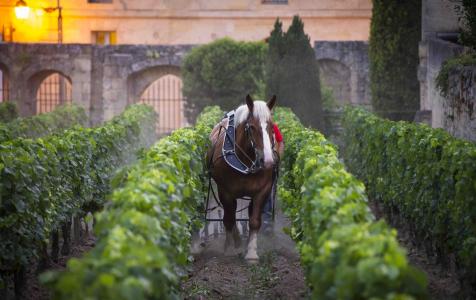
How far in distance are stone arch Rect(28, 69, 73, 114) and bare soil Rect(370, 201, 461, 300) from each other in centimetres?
2285

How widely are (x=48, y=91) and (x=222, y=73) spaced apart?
1305 centimetres

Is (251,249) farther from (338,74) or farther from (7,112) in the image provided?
(338,74)

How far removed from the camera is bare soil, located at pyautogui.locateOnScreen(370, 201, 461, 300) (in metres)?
10.0

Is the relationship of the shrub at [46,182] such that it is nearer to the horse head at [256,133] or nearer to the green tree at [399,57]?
the horse head at [256,133]

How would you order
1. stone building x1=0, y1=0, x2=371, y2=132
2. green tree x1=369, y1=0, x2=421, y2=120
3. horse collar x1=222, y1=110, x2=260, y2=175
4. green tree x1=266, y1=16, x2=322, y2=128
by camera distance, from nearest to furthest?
1. horse collar x1=222, y1=110, x2=260, y2=175
2. green tree x1=266, y1=16, x2=322, y2=128
3. green tree x1=369, y1=0, x2=421, y2=120
4. stone building x1=0, y1=0, x2=371, y2=132

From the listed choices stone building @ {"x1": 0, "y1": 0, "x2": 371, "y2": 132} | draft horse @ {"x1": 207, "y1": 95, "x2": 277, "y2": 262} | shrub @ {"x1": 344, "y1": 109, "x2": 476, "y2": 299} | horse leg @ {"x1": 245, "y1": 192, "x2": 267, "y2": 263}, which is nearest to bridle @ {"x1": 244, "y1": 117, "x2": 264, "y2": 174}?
draft horse @ {"x1": 207, "y1": 95, "x2": 277, "y2": 262}

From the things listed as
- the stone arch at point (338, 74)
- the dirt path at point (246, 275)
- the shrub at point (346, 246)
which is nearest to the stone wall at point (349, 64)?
the stone arch at point (338, 74)

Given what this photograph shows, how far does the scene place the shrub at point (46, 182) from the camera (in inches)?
388

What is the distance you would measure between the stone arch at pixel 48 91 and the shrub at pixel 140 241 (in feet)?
85.2

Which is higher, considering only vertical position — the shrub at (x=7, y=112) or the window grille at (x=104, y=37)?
the window grille at (x=104, y=37)

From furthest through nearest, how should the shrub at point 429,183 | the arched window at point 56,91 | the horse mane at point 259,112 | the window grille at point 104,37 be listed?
the window grille at point 104,37 < the arched window at point 56,91 < the horse mane at point 259,112 < the shrub at point 429,183

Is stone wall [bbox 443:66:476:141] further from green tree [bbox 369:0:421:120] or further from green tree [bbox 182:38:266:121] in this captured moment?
green tree [bbox 182:38:266:121]

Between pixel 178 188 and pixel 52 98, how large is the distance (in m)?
32.9

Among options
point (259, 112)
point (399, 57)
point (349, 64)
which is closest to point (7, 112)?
point (399, 57)
